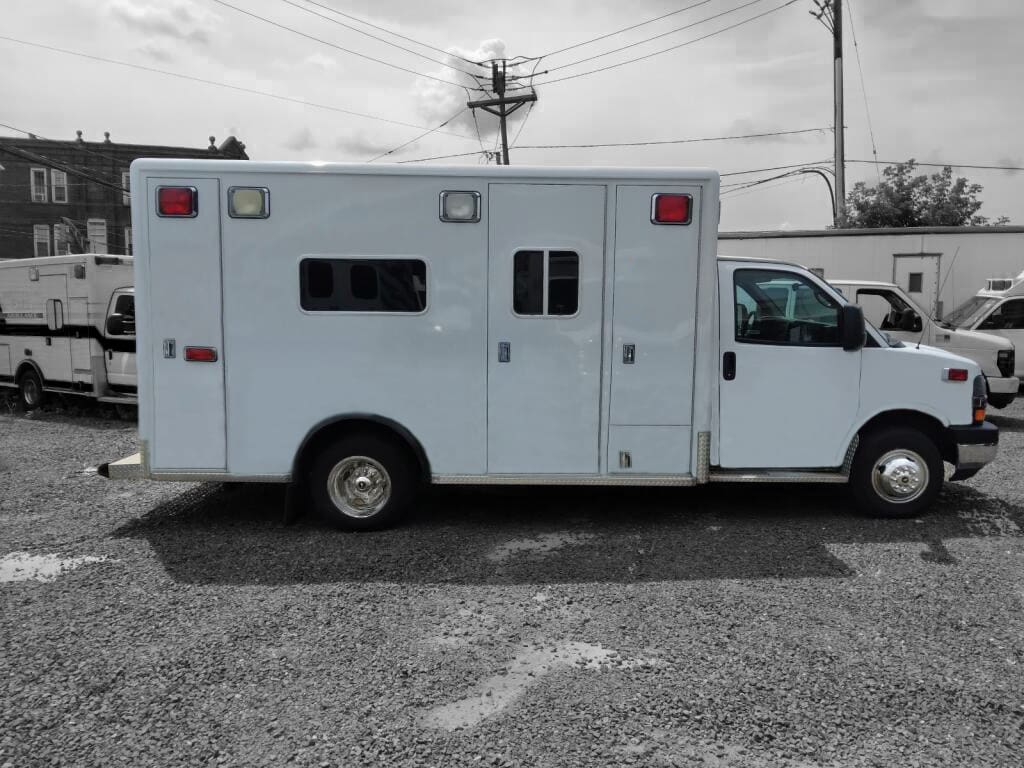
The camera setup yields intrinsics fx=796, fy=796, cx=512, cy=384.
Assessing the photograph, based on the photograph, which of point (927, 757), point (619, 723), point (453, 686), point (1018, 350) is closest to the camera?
point (927, 757)

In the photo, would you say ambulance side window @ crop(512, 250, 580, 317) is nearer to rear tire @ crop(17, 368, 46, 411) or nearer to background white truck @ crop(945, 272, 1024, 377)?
background white truck @ crop(945, 272, 1024, 377)

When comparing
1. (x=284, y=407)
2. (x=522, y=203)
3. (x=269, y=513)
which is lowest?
(x=269, y=513)

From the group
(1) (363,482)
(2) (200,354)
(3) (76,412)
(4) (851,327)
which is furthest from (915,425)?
(3) (76,412)

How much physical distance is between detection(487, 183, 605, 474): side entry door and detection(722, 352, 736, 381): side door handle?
98cm

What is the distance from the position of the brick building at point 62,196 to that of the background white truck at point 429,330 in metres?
32.2

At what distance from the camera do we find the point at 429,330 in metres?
5.74

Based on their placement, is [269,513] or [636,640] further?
[269,513]

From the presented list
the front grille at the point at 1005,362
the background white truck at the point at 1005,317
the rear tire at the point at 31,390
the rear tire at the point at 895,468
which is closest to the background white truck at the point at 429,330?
the rear tire at the point at 895,468

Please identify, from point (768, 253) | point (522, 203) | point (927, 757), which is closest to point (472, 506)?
point (522, 203)

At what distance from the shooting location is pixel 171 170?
5555 millimetres

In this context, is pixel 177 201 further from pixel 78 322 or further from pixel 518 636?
pixel 78 322

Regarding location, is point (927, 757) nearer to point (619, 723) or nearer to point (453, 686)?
point (619, 723)

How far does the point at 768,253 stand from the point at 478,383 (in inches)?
439

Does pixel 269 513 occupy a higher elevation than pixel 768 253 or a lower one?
lower
